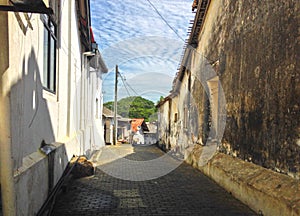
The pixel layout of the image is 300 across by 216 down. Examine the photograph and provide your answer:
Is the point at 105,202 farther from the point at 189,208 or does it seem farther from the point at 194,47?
the point at 194,47

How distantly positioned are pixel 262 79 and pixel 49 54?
3.87 meters

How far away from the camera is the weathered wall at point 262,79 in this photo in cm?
385

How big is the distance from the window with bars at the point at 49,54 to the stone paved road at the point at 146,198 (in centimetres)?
208

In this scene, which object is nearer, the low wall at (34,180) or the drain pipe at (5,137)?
the drain pipe at (5,137)

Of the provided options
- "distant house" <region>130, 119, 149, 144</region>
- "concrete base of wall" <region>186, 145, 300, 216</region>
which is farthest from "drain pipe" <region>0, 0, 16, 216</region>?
"distant house" <region>130, 119, 149, 144</region>

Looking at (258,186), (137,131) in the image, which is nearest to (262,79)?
(258,186)

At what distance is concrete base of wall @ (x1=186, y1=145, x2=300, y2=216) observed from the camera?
3521 millimetres

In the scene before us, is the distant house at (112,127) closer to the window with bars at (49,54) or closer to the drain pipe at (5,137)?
the window with bars at (49,54)

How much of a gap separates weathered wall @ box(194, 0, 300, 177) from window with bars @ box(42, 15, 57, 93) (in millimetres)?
3654

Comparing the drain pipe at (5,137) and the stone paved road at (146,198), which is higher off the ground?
the drain pipe at (5,137)

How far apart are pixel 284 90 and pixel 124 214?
2.88 meters

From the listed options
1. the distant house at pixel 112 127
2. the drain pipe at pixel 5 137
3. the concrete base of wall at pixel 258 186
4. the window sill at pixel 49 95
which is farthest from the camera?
the distant house at pixel 112 127

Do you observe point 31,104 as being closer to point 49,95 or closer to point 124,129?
point 49,95

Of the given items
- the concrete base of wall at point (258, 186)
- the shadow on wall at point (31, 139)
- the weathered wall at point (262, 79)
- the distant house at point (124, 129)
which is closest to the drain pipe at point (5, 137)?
the shadow on wall at point (31, 139)
